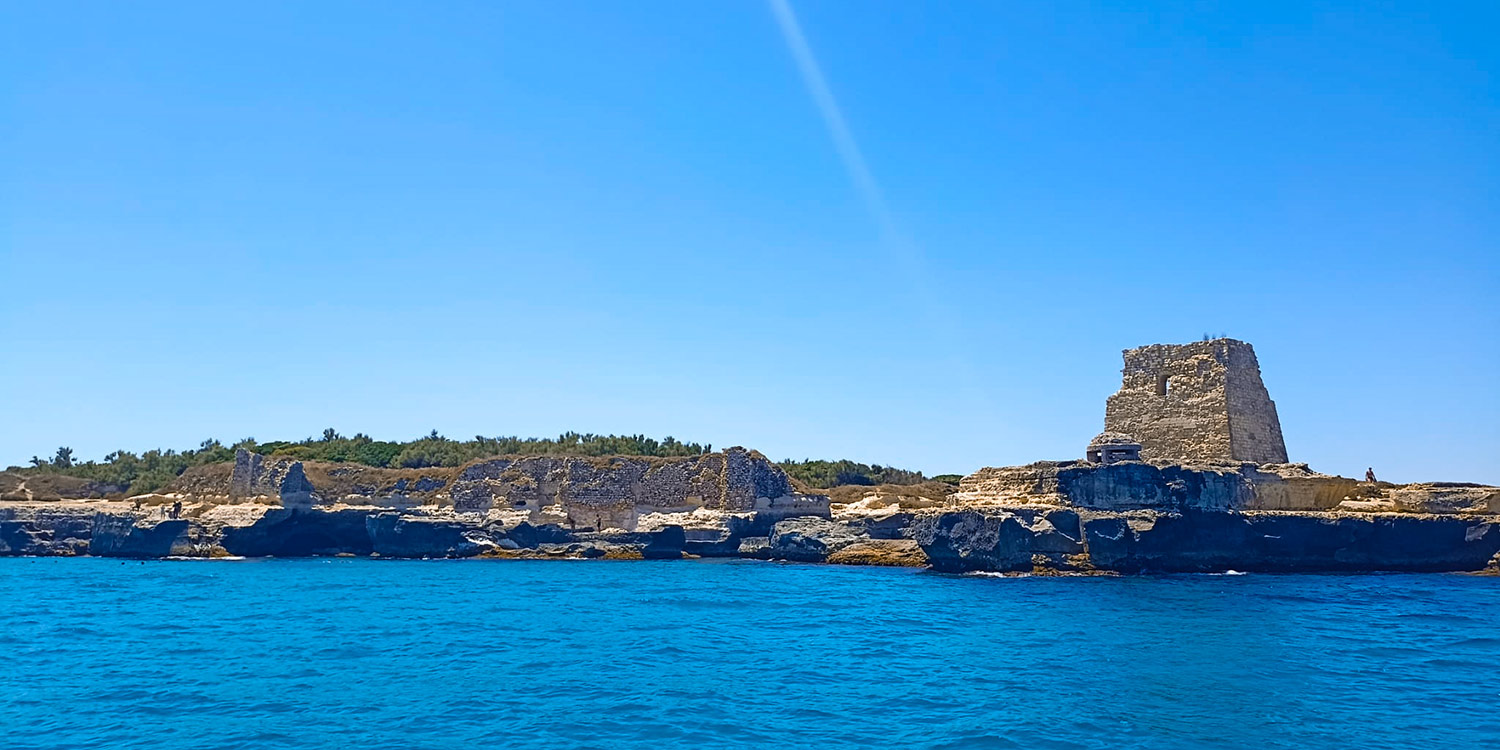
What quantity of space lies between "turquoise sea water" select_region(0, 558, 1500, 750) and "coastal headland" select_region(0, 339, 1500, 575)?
2290 millimetres

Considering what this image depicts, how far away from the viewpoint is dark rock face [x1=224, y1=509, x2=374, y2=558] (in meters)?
47.2

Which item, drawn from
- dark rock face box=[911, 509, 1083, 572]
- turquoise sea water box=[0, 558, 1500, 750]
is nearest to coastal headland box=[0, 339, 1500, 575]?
dark rock face box=[911, 509, 1083, 572]

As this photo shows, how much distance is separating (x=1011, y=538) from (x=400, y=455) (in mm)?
41761

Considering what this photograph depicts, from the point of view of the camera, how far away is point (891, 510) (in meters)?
44.0

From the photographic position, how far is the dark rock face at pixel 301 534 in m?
47.2

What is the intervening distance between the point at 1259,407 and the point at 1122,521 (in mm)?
12445

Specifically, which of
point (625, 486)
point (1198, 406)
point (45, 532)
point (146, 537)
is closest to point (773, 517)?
point (625, 486)

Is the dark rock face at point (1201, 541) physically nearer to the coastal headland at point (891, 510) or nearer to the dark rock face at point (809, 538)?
the coastal headland at point (891, 510)

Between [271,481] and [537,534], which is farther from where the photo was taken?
[271,481]

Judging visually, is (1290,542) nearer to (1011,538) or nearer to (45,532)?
(1011,538)

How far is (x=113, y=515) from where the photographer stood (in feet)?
163

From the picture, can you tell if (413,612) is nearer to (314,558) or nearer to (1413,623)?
(1413,623)

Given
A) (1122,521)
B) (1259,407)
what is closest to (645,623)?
(1122,521)

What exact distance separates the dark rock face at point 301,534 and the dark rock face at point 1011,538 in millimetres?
27173
